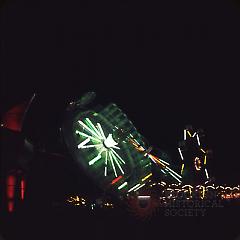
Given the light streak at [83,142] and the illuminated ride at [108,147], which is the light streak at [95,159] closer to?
the illuminated ride at [108,147]

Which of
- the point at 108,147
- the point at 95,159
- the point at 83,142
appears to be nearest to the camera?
the point at 83,142

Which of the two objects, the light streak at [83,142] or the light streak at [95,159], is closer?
the light streak at [83,142]

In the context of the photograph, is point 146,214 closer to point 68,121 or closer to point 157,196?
point 157,196

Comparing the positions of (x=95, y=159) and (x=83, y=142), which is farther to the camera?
(x=95, y=159)

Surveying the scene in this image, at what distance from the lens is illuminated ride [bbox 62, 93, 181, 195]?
15320 millimetres

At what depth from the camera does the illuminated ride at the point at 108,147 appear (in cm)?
1532

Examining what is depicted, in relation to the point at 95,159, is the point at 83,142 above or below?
above

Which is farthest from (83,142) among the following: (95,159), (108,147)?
(108,147)

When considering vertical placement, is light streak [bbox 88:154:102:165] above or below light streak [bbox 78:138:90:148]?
below

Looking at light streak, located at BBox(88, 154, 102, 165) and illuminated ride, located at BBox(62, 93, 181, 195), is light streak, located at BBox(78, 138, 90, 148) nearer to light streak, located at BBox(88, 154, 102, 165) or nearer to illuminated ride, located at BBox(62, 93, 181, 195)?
illuminated ride, located at BBox(62, 93, 181, 195)

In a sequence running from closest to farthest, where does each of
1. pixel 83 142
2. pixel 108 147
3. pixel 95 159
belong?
pixel 83 142, pixel 95 159, pixel 108 147

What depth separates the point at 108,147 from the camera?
54.4ft

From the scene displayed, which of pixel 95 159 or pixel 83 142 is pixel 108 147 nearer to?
pixel 95 159

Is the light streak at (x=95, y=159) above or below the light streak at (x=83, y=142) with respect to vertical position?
below
